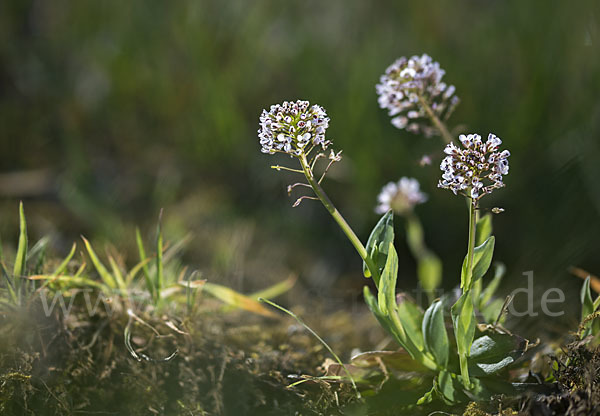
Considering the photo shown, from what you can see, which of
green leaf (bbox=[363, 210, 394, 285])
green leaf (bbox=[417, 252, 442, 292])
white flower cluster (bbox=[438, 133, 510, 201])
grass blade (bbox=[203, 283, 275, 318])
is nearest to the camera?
white flower cluster (bbox=[438, 133, 510, 201])

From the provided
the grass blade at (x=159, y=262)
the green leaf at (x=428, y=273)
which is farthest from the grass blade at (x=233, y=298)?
the green leaf at (x=428, y=273)

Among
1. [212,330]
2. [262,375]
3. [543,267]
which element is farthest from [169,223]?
[543,267]

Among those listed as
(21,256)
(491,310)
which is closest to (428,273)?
(491,310)

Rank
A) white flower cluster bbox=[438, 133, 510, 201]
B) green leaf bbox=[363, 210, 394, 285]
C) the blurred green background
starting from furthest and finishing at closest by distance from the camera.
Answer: the blurred green background
green leaf bbox=[363, 210, 394, 285]
white flower cluster bbox=[438, 133, 510, 201]

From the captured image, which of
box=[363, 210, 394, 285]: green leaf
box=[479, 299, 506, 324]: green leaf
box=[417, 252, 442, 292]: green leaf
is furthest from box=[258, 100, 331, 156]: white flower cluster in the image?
box=[417, 252, 442, 292]: green leaf

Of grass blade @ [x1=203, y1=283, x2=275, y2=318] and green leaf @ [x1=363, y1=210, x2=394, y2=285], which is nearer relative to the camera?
green leaf @ [x1=363, y1=210, x2=394, y2=285]

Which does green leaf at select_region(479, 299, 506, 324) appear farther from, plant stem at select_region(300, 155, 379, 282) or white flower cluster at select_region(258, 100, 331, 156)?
white flower cluster at select_region(258, 100, 331, 156)

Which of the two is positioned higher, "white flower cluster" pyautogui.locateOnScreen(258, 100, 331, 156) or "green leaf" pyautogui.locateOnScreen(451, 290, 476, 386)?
"white flower cluster" pyautogui.locateOnScreen(258, 100, 331, 156)

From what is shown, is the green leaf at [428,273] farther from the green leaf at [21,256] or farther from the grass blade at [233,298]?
the green leaf at [21,256]
